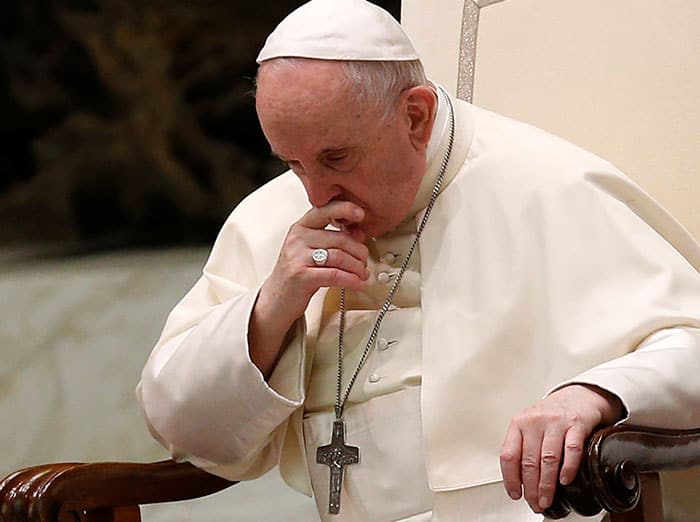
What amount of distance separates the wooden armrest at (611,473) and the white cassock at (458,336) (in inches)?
13.2

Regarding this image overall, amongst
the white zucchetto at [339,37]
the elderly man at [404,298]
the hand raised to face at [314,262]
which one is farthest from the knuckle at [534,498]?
the white zucchetto at [339,37]

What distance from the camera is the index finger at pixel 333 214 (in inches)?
93.6

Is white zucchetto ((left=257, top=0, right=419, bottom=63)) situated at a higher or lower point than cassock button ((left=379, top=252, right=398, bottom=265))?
higher

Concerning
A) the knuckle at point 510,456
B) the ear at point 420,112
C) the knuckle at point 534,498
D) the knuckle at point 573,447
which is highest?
the ear at point 420,112

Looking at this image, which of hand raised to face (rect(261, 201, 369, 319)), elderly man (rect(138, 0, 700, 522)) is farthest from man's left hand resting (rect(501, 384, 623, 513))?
hand raised to face (rect(261, 201, 369, 319))

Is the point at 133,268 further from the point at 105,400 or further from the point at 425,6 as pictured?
the point at 425,6

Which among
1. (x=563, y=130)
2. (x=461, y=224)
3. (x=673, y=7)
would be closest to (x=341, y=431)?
(x=461, y=224)

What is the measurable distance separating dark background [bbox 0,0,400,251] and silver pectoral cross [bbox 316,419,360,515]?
2980 mm

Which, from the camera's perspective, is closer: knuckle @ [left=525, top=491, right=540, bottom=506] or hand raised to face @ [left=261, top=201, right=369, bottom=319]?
knuckle @ [left=525, top=491, right=540, bottom=506]

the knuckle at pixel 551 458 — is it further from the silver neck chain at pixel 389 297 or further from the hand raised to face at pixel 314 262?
the silver neck chain at pixel 389 297

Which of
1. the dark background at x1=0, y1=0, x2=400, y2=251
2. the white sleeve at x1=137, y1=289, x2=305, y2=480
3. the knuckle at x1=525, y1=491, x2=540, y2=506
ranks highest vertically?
the knuckle at x1=525, y1=491, x2=540, y2=506

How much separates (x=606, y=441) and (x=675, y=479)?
88 cm

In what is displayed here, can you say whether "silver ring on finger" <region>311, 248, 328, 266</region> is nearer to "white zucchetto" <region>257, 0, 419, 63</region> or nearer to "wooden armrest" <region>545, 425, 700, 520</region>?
"white zucchetto" <region>257, 0, 419, 63</region>

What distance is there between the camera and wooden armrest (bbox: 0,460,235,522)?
7.97ft
